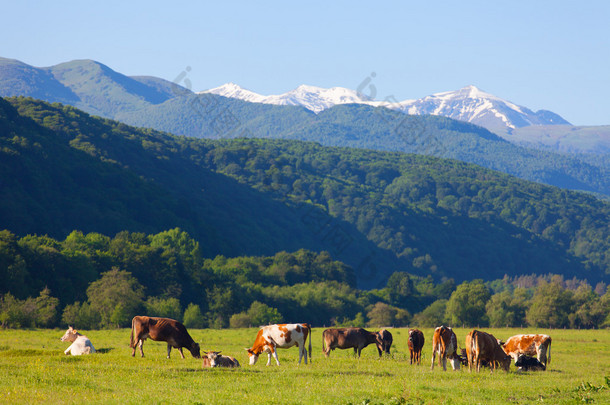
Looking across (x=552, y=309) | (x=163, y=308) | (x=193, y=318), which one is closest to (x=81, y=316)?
(x=163, y=308)

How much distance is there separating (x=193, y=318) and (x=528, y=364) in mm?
59263

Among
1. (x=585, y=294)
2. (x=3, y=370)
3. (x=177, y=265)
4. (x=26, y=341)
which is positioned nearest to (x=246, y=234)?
(x=177, y=265)

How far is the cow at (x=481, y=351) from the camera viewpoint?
88.8 feet

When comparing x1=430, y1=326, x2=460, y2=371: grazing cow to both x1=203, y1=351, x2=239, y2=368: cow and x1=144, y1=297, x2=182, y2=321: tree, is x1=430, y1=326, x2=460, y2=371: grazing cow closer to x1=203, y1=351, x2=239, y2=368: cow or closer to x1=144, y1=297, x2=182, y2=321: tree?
x1=203, y1=351, x2=239, y2=368: cow

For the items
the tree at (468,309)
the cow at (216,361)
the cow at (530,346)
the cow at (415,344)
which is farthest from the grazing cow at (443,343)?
the tree at (468,309)

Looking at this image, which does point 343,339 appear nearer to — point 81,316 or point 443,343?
point 443,343

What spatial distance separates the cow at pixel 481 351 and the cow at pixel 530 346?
4339mm

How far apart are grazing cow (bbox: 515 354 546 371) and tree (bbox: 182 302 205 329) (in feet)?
189

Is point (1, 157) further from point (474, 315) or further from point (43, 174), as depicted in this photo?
point (474, 315)

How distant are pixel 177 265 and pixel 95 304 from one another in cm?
2507

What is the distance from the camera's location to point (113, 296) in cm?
7350

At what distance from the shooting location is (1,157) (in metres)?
123

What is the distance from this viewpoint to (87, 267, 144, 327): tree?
230 ft


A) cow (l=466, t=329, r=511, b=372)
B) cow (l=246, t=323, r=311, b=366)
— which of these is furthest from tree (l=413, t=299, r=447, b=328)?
cow (l=246, t=323, r=311, b=366)
